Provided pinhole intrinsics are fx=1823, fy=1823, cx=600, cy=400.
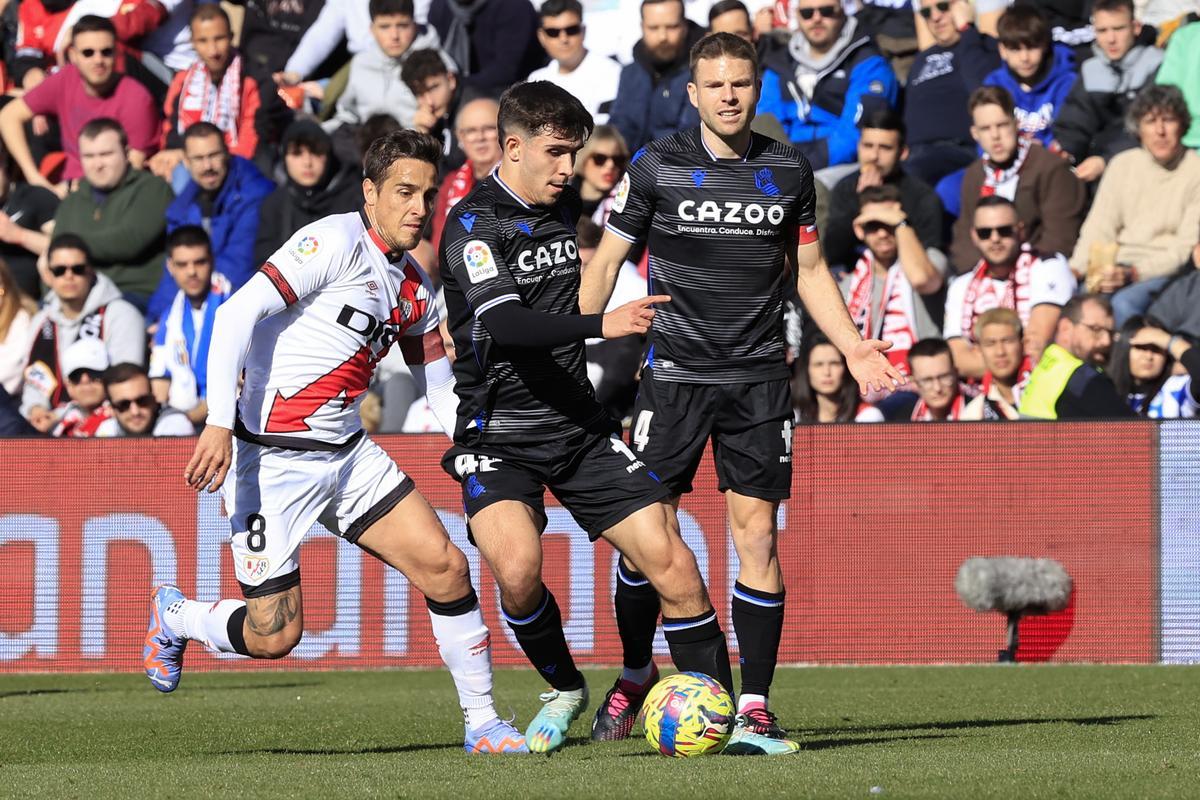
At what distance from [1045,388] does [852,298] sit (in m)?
1.92

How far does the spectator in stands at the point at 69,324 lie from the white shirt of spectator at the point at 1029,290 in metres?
6.49

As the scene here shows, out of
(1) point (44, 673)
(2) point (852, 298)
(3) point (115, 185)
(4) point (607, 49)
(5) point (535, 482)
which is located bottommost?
(1) point (44, 673)

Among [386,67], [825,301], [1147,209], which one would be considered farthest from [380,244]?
[386,67]

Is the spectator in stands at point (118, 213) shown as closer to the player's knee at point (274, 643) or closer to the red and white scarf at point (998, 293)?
the red and white scarf at point (998, 293)

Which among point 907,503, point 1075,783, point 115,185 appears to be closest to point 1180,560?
point 907,503

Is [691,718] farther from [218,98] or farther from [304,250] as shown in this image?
[218,98]

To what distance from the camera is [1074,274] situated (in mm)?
13570

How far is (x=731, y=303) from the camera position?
7.48m

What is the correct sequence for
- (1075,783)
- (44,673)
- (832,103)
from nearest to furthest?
1. (1075,783)
2. (44,673)
3. (832,103)

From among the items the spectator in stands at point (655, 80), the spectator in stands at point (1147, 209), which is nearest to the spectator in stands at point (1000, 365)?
the spectator in stands at point (1147, 209)

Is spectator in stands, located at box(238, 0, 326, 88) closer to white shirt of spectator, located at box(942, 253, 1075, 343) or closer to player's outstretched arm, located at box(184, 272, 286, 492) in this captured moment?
white shirt of spectator, located at box(942, 253, 1075, 343)

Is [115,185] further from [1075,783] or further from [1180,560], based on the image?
[1075,783]

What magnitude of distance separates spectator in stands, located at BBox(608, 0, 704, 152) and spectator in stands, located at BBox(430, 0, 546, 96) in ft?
4.62

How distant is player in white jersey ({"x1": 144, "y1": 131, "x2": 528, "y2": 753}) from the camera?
740 centimetres
